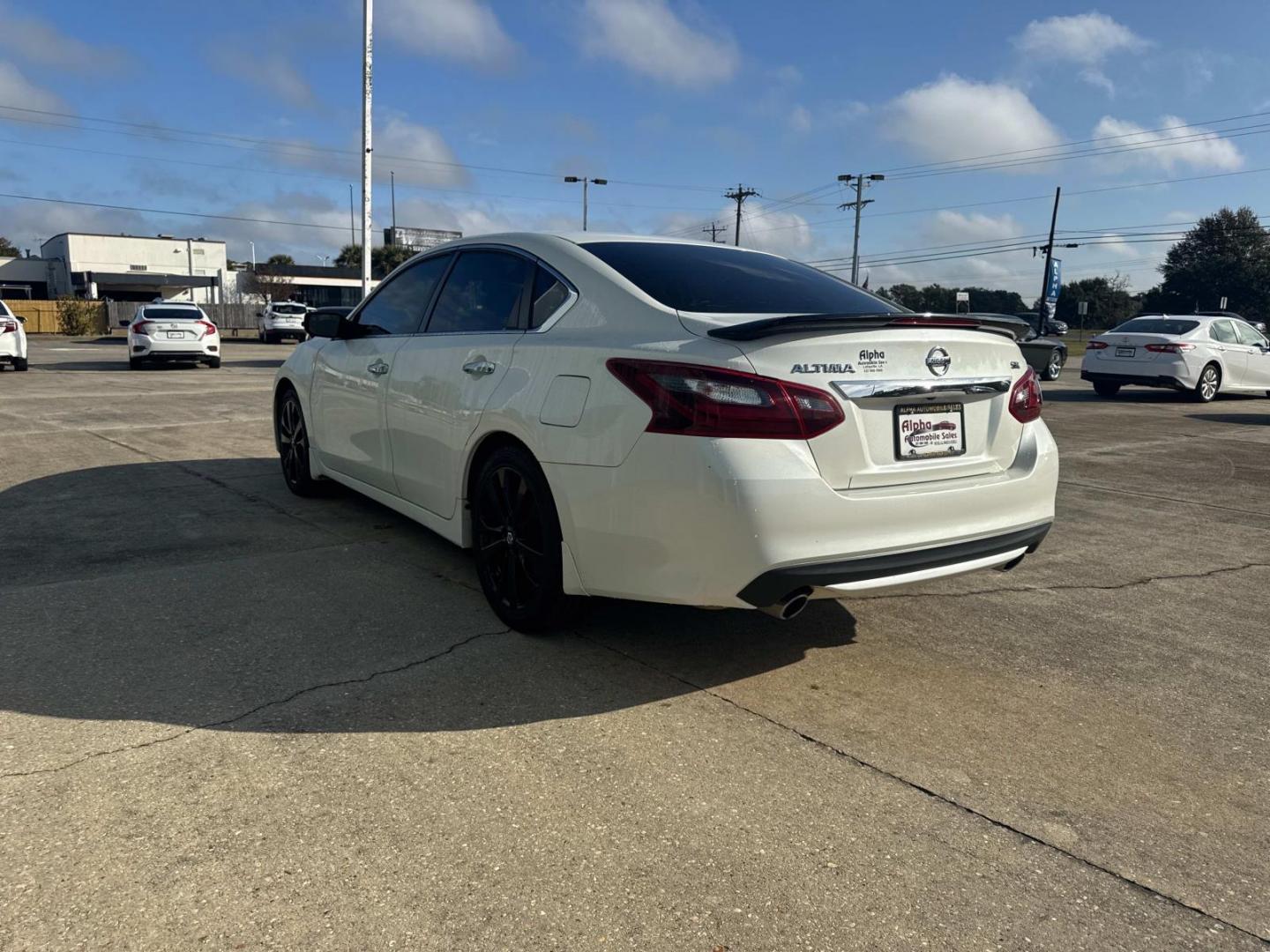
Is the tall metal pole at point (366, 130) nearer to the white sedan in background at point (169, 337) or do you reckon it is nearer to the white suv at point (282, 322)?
the white sedan in background at point (169, 337)

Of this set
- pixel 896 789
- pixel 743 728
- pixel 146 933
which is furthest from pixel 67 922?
pixel 896 789

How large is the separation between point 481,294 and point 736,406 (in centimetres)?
180

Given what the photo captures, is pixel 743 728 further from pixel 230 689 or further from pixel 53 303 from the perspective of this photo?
pixel 53 303

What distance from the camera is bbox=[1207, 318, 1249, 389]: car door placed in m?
16.0

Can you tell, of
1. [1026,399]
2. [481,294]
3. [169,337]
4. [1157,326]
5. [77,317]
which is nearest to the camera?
[1026,399]

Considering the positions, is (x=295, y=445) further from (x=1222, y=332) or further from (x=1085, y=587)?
(x=1222, y=332)

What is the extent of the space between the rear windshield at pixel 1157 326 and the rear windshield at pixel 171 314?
18392 millimetres

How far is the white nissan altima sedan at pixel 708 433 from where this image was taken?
295 cm

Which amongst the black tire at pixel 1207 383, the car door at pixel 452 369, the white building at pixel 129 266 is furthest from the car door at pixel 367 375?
the white building at pixel 129 266

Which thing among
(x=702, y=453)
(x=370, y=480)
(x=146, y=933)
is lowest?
(x=146, y=933)

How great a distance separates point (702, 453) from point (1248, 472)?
780 cm

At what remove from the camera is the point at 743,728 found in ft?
10.0

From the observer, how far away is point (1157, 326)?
16297 mm

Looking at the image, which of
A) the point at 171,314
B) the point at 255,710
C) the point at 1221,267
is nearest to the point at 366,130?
the point at 171,314
